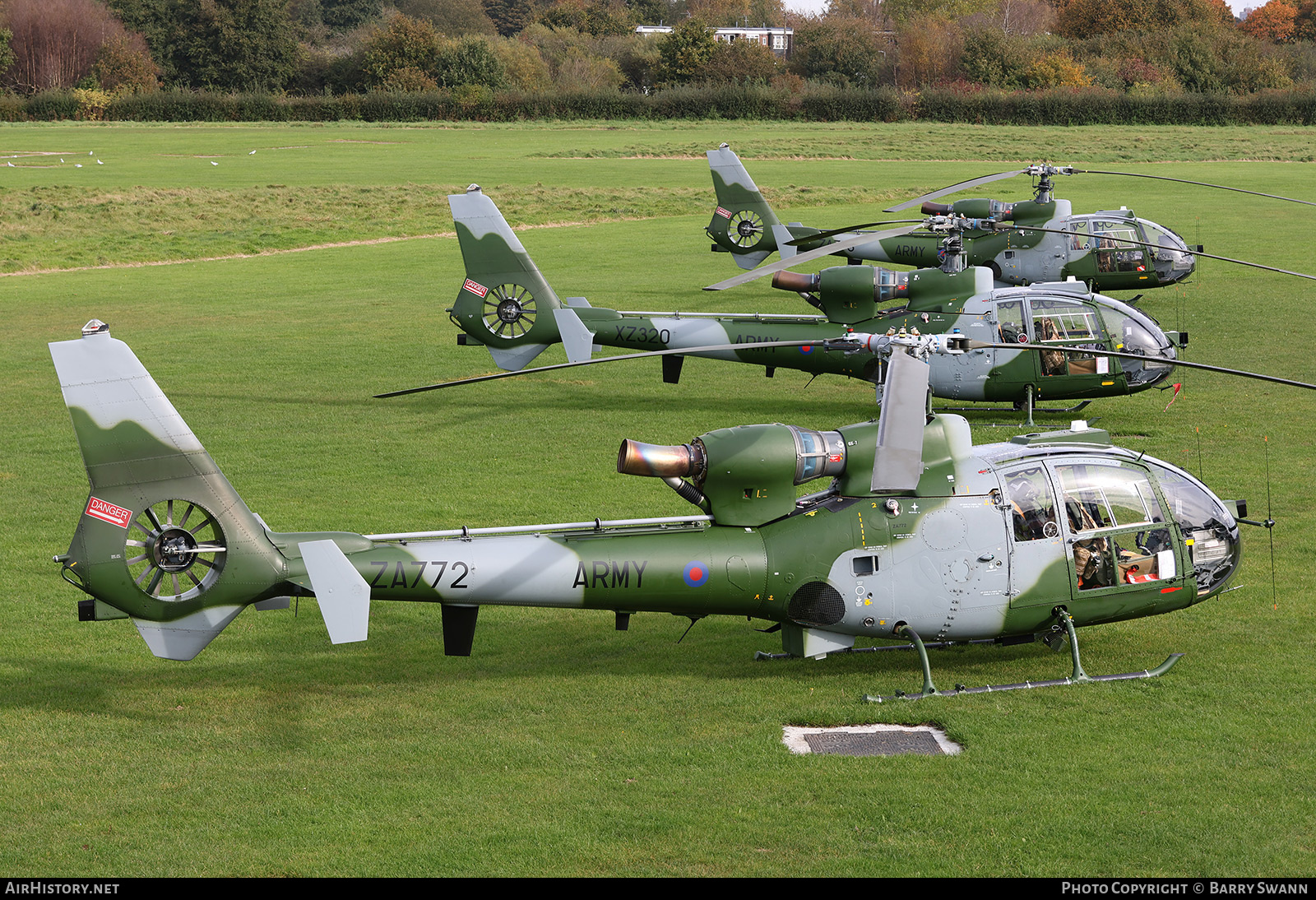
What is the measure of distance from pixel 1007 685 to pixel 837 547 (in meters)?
2.26

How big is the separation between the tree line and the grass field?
106 metres

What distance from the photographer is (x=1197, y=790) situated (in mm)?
10891

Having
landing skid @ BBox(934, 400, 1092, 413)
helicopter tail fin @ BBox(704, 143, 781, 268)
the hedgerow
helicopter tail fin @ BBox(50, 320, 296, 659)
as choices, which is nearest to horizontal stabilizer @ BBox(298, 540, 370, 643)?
helicopter tail fin @ BBox(50, 320, 296, 659)

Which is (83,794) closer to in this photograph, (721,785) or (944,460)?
(721,785)

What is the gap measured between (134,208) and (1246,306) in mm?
48118

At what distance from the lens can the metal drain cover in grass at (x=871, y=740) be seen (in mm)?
11789

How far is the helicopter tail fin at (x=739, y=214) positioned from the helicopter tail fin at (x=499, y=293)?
14.7 metres

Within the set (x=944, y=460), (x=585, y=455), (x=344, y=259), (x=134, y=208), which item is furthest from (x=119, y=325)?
(x=944, y=460)

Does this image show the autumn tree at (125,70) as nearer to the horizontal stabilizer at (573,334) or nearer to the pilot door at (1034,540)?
the horizontal stabilizer at (573,334)

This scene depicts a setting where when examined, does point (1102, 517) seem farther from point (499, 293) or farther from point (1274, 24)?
point (1274, 24)

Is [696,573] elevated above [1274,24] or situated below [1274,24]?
below

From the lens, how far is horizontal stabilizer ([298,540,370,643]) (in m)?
11.3

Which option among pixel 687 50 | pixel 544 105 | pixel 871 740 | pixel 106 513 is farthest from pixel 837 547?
pixel 687 50

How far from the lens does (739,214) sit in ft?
131
